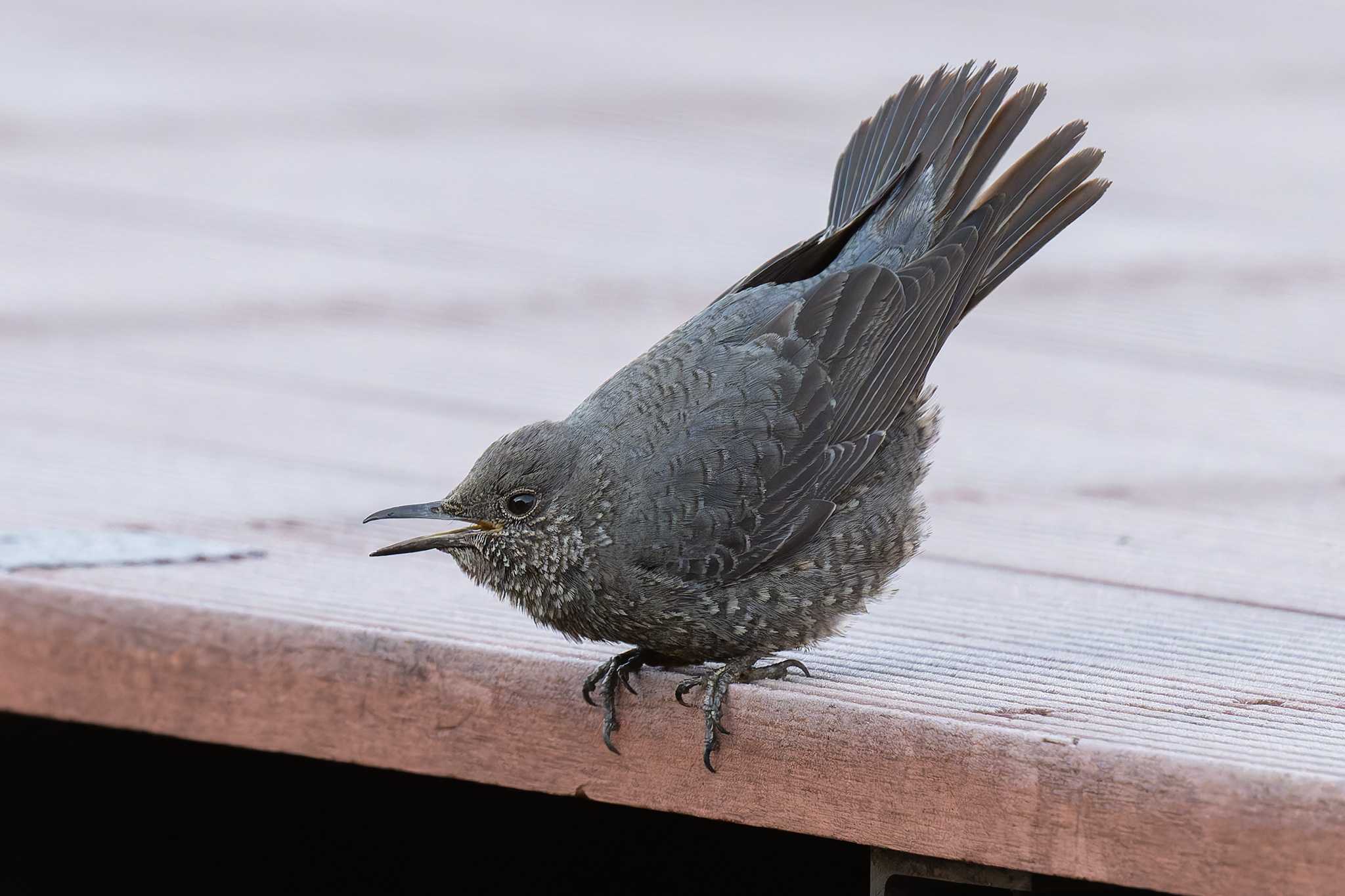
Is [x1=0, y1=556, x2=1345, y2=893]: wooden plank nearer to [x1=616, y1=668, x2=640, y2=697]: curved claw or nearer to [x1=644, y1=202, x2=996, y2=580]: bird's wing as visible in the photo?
[x1=616, y1=668, x2=640, y2=697]: curved claw

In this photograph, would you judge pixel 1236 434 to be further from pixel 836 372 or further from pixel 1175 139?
pixel 1175 139

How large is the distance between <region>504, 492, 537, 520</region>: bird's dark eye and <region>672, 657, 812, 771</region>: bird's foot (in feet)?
1.31

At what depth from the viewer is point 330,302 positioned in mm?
6102

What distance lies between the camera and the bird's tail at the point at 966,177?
12.7 ft

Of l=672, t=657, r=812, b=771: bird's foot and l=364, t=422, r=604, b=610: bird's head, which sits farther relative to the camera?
l=364, t=422, r=604, b=610: bird's head

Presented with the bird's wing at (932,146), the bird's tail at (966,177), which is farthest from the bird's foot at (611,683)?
the bird's tail at (966,177)

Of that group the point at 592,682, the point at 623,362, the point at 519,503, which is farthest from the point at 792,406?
the point at 623,362

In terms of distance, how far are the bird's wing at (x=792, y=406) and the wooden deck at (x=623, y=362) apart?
285 millimetres

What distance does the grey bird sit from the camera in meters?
3.32

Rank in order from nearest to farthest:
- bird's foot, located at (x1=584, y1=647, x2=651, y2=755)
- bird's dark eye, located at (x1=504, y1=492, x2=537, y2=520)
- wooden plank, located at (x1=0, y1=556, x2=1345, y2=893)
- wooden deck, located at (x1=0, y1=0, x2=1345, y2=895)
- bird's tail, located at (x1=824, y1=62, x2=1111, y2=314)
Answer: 1. wooden plank, located at (x1=0, y1=556, x2=1345, y2=893)
2. wooden deck, located at (x1=0, y1=0, x2=1345, y2=895)
3. bird's foot, located at (x1=584, y1=647, x2=651, y2=755)
4. bird's dark eye, located at (x1=504, y1=492, x2=537, y2=520)
5. bird's tail, located at (x1=824, y1=62, x2=1111, y2=314)

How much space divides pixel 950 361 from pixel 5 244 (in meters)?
3.18

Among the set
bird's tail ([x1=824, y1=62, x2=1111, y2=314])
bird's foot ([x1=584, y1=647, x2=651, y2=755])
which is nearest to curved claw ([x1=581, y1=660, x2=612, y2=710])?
bird's foot ([x1=584, y1=647, x2=651, y2=755])

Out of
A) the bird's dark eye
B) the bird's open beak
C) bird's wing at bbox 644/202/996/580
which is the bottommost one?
the bird's open beak

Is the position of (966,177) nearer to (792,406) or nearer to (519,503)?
(792,406)
